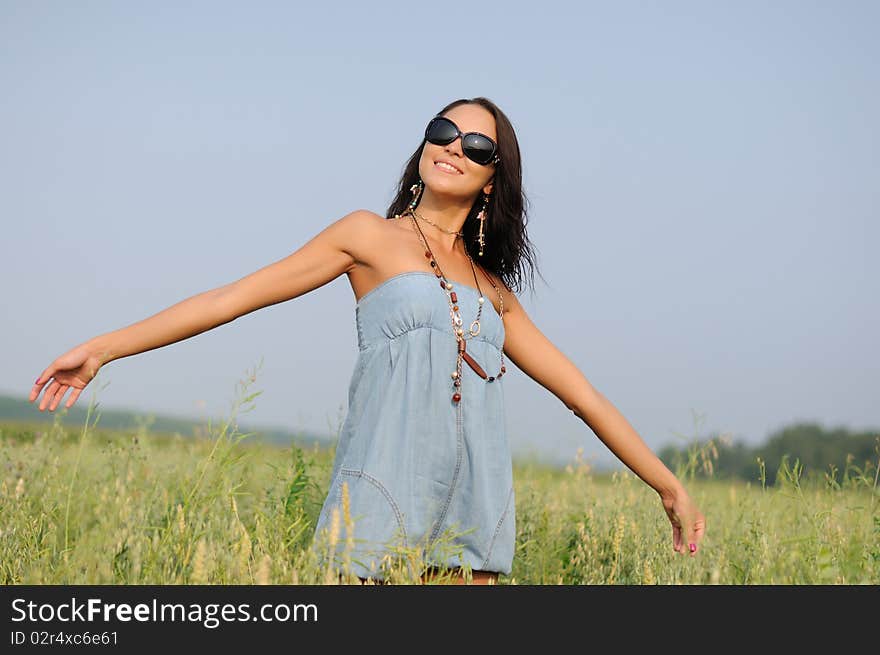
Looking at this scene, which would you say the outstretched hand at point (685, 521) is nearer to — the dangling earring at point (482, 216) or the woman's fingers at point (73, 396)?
the dangling earring at point (482, 216)

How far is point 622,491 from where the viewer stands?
6.45 m

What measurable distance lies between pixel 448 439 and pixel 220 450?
2.81 feet

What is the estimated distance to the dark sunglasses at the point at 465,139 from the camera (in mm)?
4215

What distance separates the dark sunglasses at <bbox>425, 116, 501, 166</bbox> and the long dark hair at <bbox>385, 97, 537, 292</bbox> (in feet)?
0.44

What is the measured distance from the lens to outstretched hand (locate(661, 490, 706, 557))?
4746mm

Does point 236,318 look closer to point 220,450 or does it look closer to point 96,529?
point 220,450

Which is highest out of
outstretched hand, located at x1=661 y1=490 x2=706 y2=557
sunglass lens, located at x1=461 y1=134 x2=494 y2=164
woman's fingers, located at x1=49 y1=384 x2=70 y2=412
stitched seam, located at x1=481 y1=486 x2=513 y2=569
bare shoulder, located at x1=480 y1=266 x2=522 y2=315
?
sunglass lens, located at x1=461 y1=134 x2=494 y2=164

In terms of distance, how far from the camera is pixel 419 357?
3.81m

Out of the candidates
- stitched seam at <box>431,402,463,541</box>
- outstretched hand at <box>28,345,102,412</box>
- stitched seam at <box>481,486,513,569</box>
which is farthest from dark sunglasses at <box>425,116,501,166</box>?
outstretched hand at <box>28,345,102,412</box>

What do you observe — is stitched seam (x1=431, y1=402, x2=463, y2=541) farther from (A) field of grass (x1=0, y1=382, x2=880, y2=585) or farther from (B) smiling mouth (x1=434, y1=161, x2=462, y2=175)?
(B) smiling mouth (x1=434, y1=161, x2=462, y2=175)

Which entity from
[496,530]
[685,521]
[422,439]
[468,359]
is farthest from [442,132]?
[685,521]

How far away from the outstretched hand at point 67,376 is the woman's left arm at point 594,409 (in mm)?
1790

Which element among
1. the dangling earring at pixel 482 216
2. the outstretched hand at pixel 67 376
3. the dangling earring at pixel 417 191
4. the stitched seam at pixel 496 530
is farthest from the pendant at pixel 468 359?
the outstretched hand at pixel 67 376
